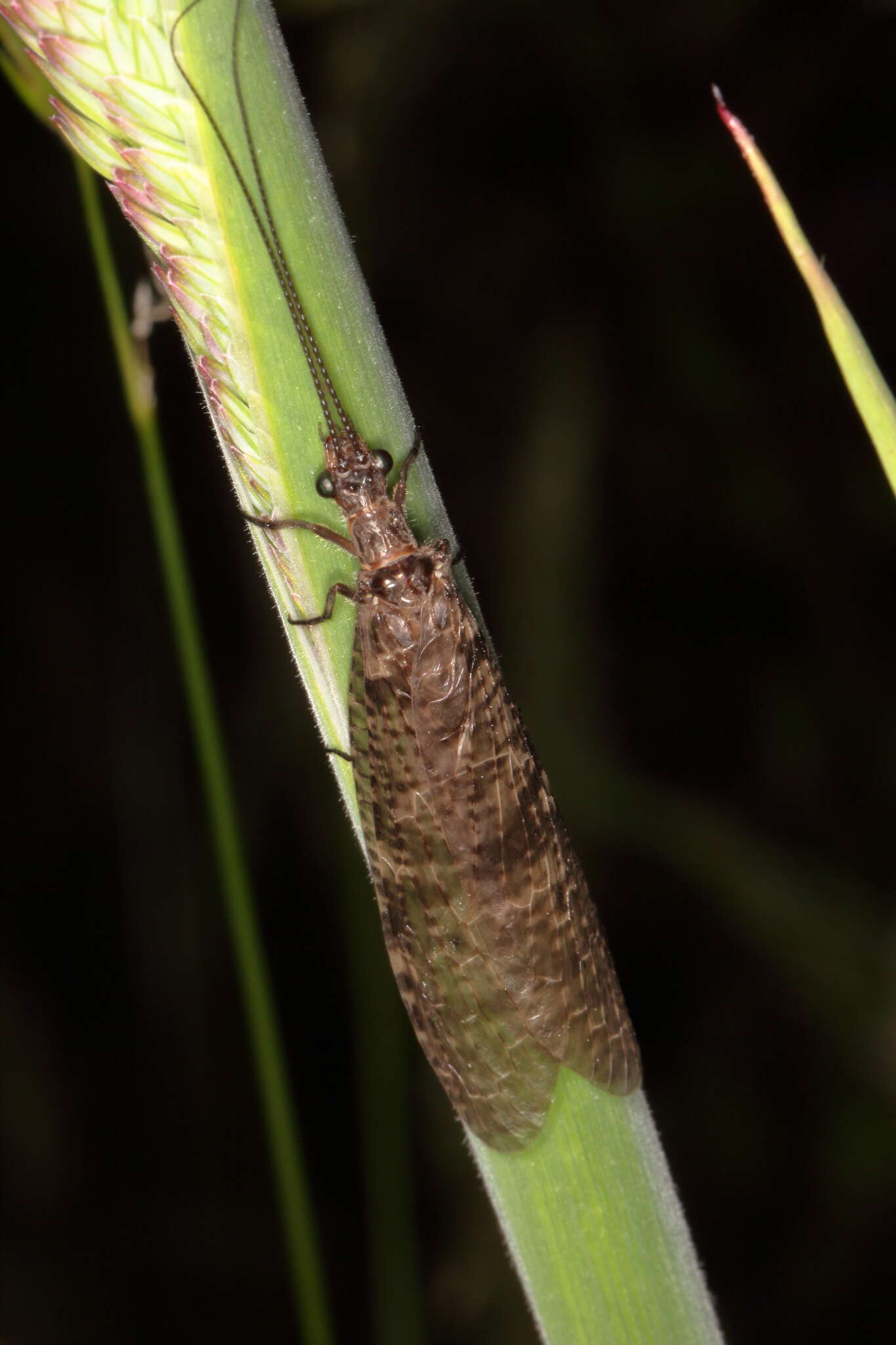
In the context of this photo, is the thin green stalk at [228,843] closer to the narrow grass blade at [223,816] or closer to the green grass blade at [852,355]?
the narrow grass blade at [223,816]

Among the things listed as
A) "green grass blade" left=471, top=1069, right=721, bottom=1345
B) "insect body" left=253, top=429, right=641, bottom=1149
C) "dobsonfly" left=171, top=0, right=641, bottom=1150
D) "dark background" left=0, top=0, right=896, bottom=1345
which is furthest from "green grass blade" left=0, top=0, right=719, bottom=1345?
"dark background" left=0, top=0, right=896, bottom=1345

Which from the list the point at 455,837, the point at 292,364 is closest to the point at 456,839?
the point at 455,837

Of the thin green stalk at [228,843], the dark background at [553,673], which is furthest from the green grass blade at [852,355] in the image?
the dark background at [553,673]

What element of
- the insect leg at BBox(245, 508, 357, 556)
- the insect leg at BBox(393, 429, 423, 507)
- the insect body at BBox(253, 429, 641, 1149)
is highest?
the insect leg at BBox(393, 429, 423, 507)

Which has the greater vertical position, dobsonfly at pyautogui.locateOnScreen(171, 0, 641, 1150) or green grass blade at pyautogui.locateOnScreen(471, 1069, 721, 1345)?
dobsonfly at pyautogui.locateOnScreen(171, 0, 641, 1150)

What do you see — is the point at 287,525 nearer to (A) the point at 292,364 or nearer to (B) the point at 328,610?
(B) the point at 328,610

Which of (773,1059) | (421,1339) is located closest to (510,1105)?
(421,1339)

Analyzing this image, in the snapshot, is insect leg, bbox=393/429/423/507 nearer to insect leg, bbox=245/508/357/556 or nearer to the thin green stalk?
insect leg, bbox=245/508/357/556
